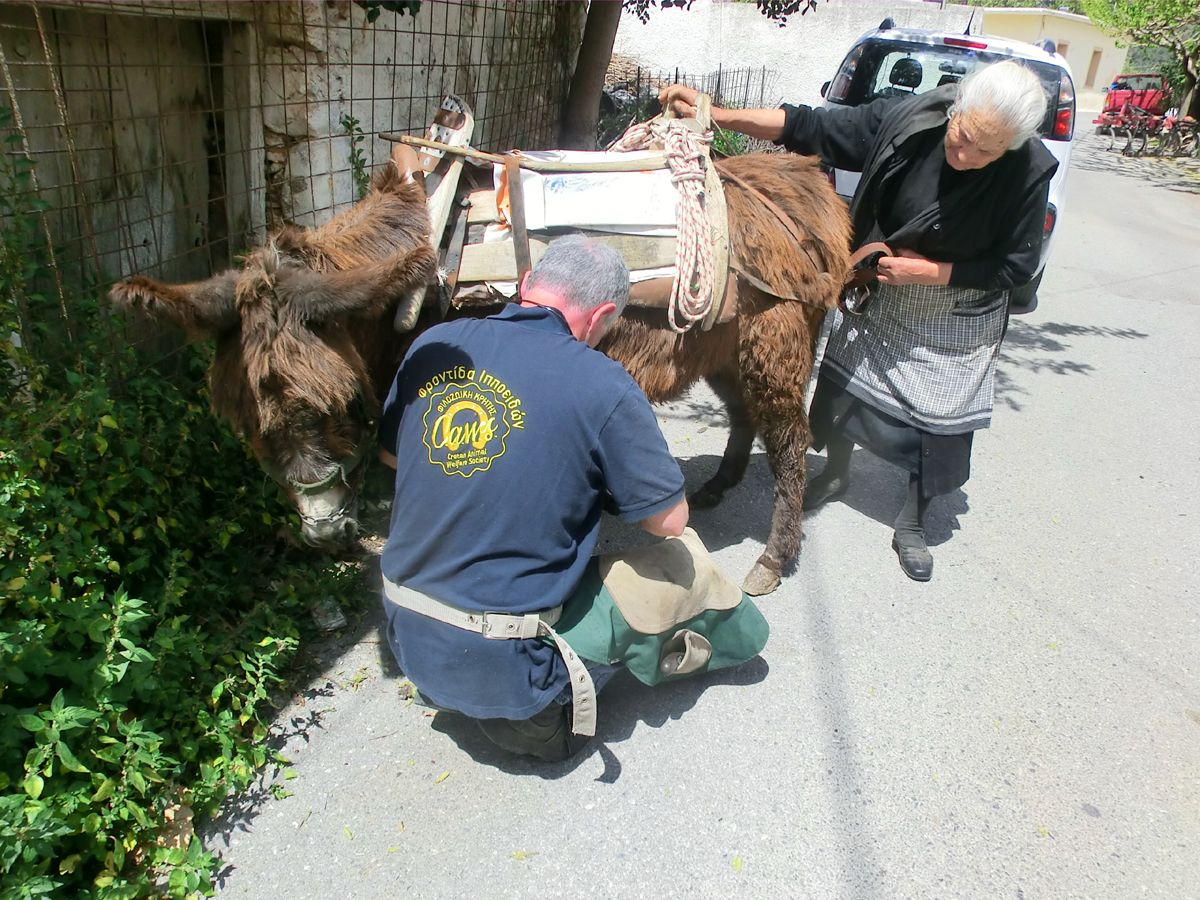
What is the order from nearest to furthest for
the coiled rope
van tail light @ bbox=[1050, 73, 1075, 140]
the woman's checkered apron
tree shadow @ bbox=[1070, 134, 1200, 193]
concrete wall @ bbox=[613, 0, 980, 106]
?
1. the coiled rope
2. the woman's checkered apron
3. van tail light @ bbox=[1050, 73, 1075, 140]
4. concrete wall @ bbox=[613, 0, 980, 106]
5. tree shadow @ bbox=[1070, 134, 1200, 193]

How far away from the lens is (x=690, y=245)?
9.21 ft

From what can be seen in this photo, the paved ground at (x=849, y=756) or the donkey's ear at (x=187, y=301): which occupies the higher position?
the donkey's ear at (x=187, y=301)

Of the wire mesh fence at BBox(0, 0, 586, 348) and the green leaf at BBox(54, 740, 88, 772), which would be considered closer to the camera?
the green leaf at BBox(54, 740, 88, 772)

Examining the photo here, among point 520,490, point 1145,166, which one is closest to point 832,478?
point 520,490

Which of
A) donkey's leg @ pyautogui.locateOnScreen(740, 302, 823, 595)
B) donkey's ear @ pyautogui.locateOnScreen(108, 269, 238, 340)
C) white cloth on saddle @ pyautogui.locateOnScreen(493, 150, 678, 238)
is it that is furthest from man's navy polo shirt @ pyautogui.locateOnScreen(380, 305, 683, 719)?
donkey's leg @ pyautogui.locateOnScreen(740, 302, 823, 595)

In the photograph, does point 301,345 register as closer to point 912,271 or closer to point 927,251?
point 912,271

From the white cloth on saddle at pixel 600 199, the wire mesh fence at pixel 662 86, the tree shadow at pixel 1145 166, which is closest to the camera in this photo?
the white cloth on saddle at pixel 600 199

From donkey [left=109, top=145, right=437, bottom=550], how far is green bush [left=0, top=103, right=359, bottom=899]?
0.52m

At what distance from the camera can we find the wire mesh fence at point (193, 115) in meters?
2.78

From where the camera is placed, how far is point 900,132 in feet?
10.4

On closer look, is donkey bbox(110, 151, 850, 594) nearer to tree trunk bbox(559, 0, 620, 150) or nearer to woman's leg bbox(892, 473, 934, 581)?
woman's leg bbox(892, 473, 934, 581)

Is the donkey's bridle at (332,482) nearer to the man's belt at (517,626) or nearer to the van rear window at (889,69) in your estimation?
the man's belt at (517,626)

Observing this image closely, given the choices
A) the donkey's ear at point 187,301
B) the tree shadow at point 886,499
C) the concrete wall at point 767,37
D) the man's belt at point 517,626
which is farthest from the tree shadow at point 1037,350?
the concrete wall at point 767,37

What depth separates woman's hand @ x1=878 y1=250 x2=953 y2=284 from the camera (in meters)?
3.24
